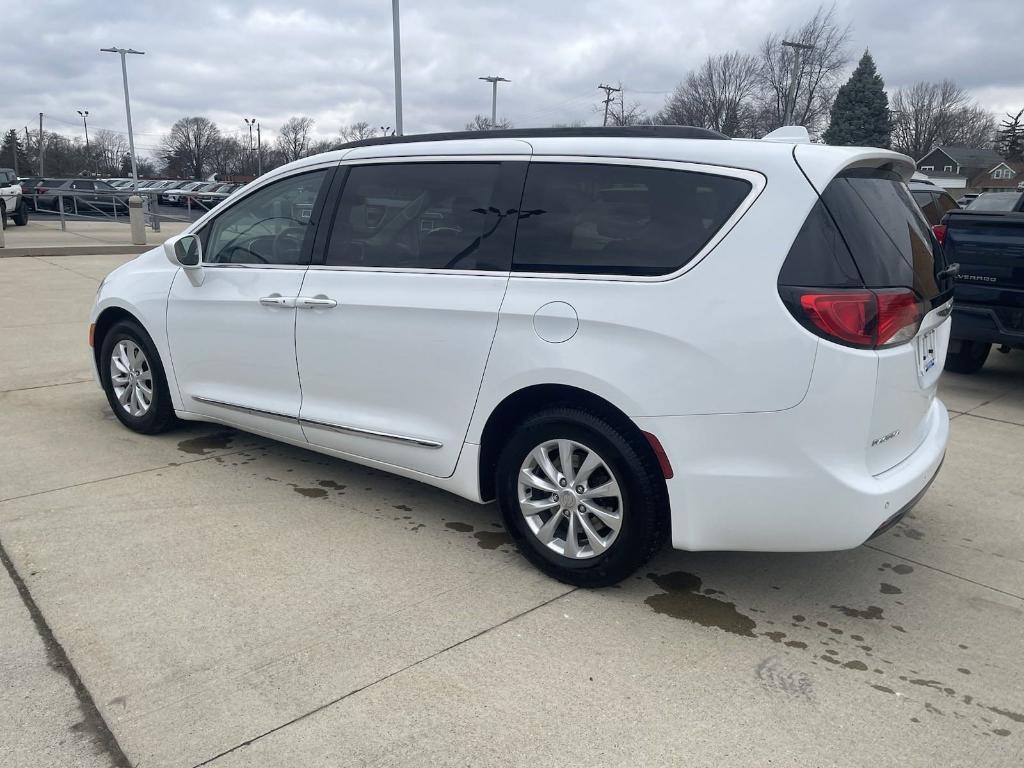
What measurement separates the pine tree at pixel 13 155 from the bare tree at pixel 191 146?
13.9 meters

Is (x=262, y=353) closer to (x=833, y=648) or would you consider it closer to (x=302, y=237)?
(x=302, y=237)

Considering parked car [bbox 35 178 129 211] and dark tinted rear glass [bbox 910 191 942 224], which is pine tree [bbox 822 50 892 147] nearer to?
parked car [bbox 35 178 129 211]

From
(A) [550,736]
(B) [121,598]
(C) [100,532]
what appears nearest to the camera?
(A) [550,736]

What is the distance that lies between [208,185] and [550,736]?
1752 inches

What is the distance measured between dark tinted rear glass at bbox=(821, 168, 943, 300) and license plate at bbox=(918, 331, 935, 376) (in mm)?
158

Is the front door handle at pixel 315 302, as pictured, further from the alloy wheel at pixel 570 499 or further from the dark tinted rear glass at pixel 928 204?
the dark tinted rear glass at pixel 928 204

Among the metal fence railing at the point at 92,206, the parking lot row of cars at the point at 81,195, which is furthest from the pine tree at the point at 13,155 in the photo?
the metal fence railing at the point at 92,206

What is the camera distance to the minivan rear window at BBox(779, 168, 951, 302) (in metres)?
2.70

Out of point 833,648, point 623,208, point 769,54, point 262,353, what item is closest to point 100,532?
point 262,353

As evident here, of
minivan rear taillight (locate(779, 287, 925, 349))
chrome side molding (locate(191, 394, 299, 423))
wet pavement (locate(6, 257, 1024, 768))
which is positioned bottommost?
wet pavement (locate(6, 257, 1024, 768))

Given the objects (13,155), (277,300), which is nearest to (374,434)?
(277,300)

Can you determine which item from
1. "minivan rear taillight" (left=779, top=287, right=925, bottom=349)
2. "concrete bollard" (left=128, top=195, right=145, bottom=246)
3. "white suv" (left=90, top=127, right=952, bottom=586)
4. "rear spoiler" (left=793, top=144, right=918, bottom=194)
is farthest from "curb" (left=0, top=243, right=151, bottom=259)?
"minivan rear taillight" (left=779, top=287, right=925, bottom=349)

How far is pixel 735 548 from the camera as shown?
2.96 metres

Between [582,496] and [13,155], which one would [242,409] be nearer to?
[582,496]
